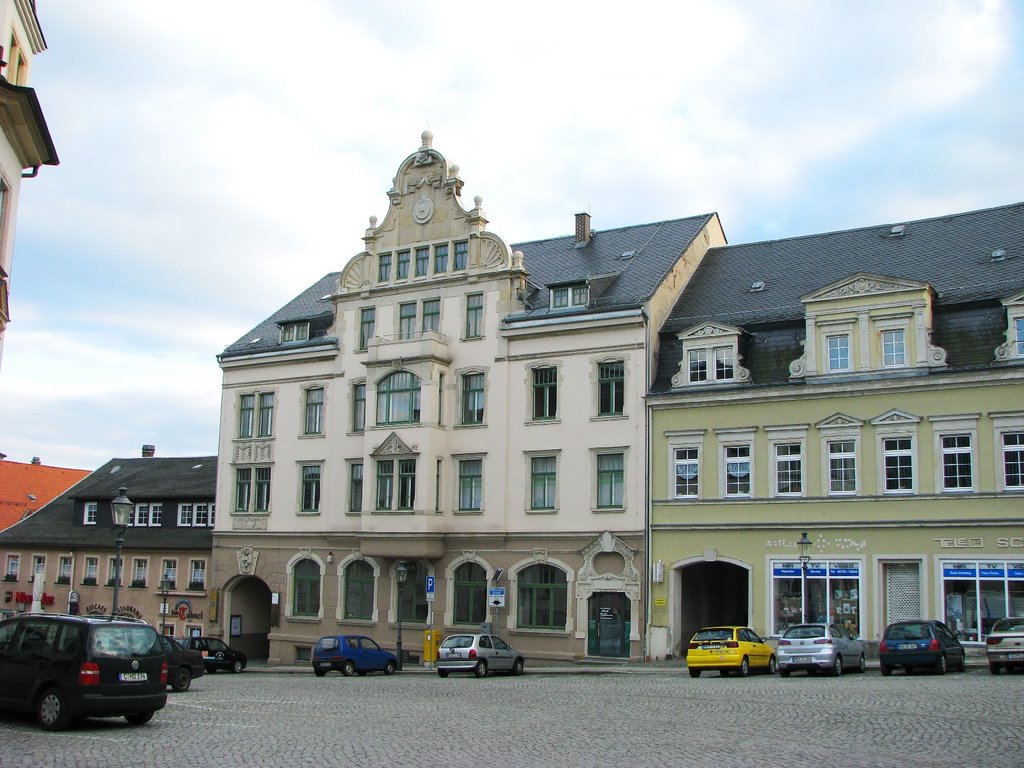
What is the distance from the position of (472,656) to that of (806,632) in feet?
32.5

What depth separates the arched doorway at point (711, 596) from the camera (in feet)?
132

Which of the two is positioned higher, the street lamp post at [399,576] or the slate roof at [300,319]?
the slate roof at [300,319]

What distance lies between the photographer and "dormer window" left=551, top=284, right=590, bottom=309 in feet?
143

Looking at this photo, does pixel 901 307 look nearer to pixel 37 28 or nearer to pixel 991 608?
pixel 991 608

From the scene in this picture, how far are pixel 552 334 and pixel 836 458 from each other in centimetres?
1134

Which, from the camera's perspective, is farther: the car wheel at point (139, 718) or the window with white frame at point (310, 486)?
the window with white frame at point (310, 486)

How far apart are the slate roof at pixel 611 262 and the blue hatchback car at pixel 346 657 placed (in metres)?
13.2

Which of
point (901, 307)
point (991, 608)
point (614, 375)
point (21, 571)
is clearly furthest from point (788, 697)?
point (21, 571)

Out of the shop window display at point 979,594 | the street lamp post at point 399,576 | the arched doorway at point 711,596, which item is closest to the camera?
the shop window display at point 979,594

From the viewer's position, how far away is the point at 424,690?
1128 inches

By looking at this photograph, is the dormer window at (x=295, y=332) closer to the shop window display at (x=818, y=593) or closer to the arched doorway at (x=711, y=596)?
the arched doorway at (x=711, y=596)

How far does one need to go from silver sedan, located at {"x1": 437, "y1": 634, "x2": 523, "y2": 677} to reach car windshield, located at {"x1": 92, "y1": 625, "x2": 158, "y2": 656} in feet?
53.2

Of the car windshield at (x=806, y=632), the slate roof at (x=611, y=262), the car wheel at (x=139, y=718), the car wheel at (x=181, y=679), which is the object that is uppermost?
the slate roof at (x=611, y=262)

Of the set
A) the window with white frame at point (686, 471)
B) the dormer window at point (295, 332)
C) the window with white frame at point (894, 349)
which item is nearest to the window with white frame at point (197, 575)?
the dormer window at point (295, 332)
